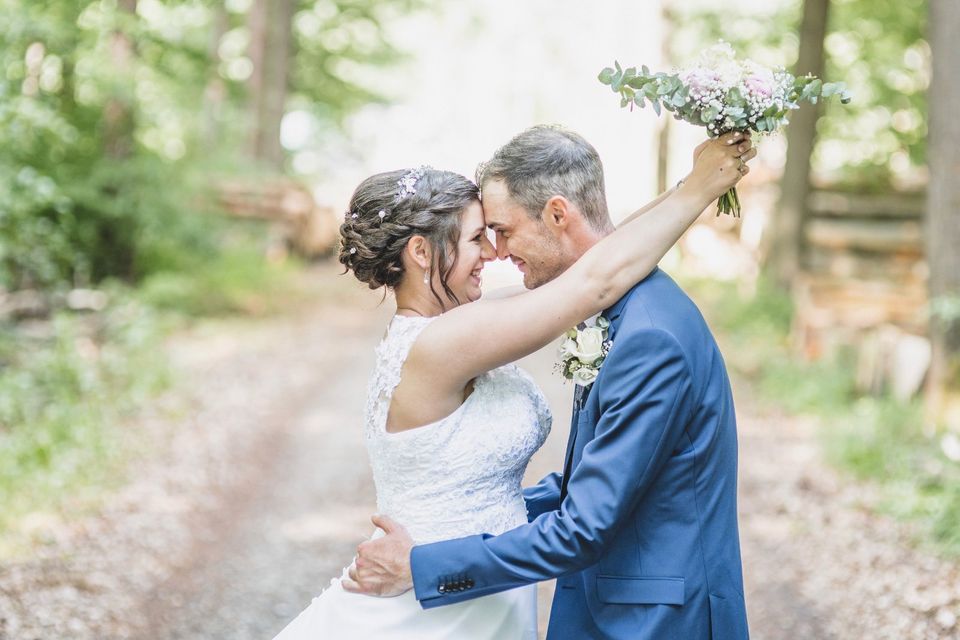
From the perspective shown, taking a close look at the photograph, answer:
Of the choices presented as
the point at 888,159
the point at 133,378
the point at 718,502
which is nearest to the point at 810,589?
the point at 718,502

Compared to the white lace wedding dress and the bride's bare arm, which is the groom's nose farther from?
the white lace wedding dress

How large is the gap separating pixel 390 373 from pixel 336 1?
A: 1811 centimetres

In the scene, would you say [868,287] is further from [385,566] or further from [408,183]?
[385,566]

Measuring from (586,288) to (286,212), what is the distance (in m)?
16.1

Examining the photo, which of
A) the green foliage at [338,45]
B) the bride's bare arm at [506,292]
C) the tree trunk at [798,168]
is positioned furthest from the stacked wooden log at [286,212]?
the bride's bare arm at [506,292]

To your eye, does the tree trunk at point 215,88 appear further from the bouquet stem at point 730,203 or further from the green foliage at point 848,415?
the bouquet stem at point 730,203

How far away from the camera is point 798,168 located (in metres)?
12.7

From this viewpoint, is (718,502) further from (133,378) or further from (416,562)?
(133,378)

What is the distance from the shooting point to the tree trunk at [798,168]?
12.2 m

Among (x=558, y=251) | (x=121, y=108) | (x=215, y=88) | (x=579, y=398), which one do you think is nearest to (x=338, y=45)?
(x=215, y=88)

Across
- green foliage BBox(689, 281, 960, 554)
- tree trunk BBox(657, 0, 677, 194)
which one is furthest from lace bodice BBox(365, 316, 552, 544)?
tree trunk BBox(657, 0, 677, 194)

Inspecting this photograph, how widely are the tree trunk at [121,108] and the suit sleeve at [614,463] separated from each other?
928 centimetres

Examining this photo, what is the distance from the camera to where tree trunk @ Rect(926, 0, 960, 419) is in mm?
7324

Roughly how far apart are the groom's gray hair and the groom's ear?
2cm
